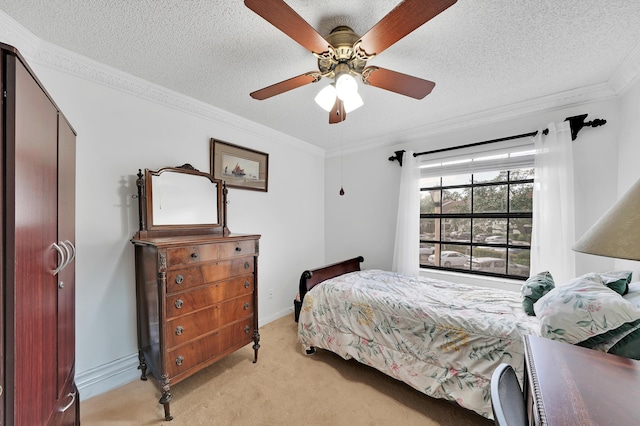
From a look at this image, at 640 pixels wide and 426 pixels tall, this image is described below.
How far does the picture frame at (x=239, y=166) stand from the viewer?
8.10 feet

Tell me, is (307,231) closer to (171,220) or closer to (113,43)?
(171,220)

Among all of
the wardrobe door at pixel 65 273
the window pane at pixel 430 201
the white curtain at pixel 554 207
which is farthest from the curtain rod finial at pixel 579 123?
the wardrobe door at pixel 65 273

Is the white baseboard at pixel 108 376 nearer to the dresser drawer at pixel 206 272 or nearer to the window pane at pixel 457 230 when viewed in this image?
the dresser drawer at pixel 206 272

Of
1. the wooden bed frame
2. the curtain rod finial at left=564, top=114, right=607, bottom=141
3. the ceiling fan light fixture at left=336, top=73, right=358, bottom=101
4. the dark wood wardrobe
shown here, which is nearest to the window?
the curtain rod finial at left=564, top=114, right=607, bottom=141

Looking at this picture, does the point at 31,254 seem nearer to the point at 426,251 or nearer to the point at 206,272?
the point at 206,272

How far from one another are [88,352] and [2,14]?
6.86ft

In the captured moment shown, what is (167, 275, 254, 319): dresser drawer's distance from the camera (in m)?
1.65

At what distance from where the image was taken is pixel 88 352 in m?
1.75

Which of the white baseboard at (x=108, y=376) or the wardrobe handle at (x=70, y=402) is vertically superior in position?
the wardrobe handle at (x=70, y=402)

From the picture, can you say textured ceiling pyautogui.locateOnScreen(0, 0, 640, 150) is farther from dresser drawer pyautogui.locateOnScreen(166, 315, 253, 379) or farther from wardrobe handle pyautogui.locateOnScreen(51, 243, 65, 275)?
dresser drawer pyautogui.locateOnScreen(166, 315, 253, 379)

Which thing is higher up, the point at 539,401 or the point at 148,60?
the point at 148,60

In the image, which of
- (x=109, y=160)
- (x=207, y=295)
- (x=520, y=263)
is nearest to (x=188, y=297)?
(x=207, y=295)

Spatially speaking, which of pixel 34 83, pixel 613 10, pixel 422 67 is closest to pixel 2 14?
pixel 34 83

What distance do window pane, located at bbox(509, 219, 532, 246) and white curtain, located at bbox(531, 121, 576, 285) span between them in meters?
0.25
